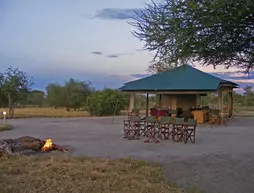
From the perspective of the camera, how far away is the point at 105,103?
28.9 metres

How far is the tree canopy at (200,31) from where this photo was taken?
4082 mm

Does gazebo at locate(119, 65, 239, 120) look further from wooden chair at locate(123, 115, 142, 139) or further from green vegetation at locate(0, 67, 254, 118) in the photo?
wooden chair at locate(123, 115, 142, 139)

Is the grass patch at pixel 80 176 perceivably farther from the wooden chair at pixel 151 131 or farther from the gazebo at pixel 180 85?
the gazebo at pixel 180 85

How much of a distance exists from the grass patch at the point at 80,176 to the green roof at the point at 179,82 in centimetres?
1408

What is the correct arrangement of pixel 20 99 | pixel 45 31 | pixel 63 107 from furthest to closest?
1. pixel 63 107
2. pixel 20 99
3. pixel 45 31

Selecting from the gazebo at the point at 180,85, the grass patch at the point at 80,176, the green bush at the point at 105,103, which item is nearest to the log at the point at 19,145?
the grass patch at the point at 80,176

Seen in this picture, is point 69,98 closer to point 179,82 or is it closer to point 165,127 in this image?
point 179,82

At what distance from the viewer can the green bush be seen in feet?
94.4

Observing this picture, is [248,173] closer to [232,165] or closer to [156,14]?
[232,165]

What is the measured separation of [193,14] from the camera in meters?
4.40

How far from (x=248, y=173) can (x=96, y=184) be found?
→ 11.4ft

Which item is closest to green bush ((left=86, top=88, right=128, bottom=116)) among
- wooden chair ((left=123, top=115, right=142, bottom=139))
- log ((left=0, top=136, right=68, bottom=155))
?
wooden chair ((left=123, top=115, right=142, bottom=139))

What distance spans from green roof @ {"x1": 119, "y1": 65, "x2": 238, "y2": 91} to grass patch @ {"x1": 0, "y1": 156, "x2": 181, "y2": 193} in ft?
46.2


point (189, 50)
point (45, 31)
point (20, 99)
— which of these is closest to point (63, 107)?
point (20, 99)
